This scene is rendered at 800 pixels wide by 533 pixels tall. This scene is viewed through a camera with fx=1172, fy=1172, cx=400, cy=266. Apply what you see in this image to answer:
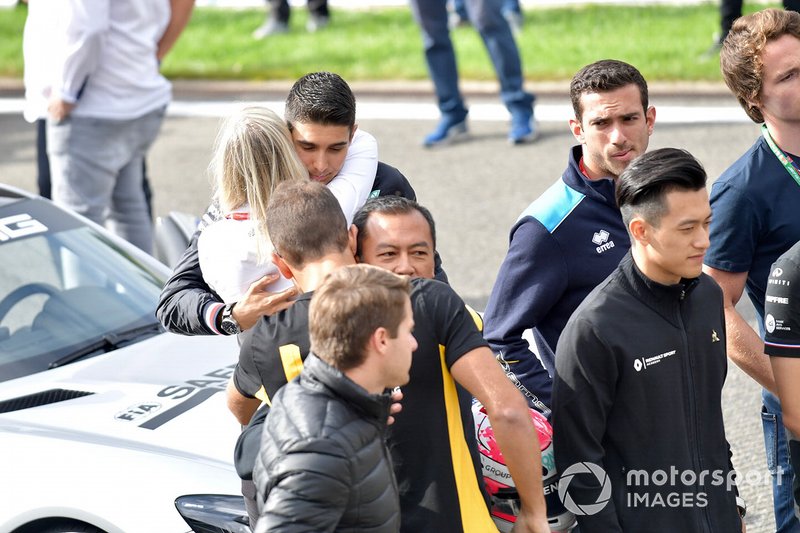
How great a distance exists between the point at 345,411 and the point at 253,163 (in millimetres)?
985

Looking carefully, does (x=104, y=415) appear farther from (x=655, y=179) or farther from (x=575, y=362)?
(x=655, y=179)

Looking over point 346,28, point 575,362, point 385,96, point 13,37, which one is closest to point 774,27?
point 575,362

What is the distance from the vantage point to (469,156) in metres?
10.1

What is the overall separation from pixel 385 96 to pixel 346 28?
298 cm

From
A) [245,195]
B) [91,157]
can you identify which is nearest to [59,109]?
[91,157]

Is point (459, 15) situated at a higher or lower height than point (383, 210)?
lower

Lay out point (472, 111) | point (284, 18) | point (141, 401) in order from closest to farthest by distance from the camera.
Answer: point (141, 401) → point (472, 111) → point (284, 18)

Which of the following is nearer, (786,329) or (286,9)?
(786,329)

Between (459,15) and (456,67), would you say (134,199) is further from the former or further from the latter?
(459,15)

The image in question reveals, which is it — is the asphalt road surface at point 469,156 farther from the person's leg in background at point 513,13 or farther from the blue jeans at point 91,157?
the person's leg in background at point 513,13

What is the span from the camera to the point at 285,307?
315 centimetres

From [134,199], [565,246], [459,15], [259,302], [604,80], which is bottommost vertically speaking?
[134,199]

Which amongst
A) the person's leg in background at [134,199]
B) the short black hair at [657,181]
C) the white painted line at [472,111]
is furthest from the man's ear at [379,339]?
the white painted line at [472,111]

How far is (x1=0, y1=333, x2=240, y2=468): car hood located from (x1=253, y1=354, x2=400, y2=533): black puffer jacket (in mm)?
1256
